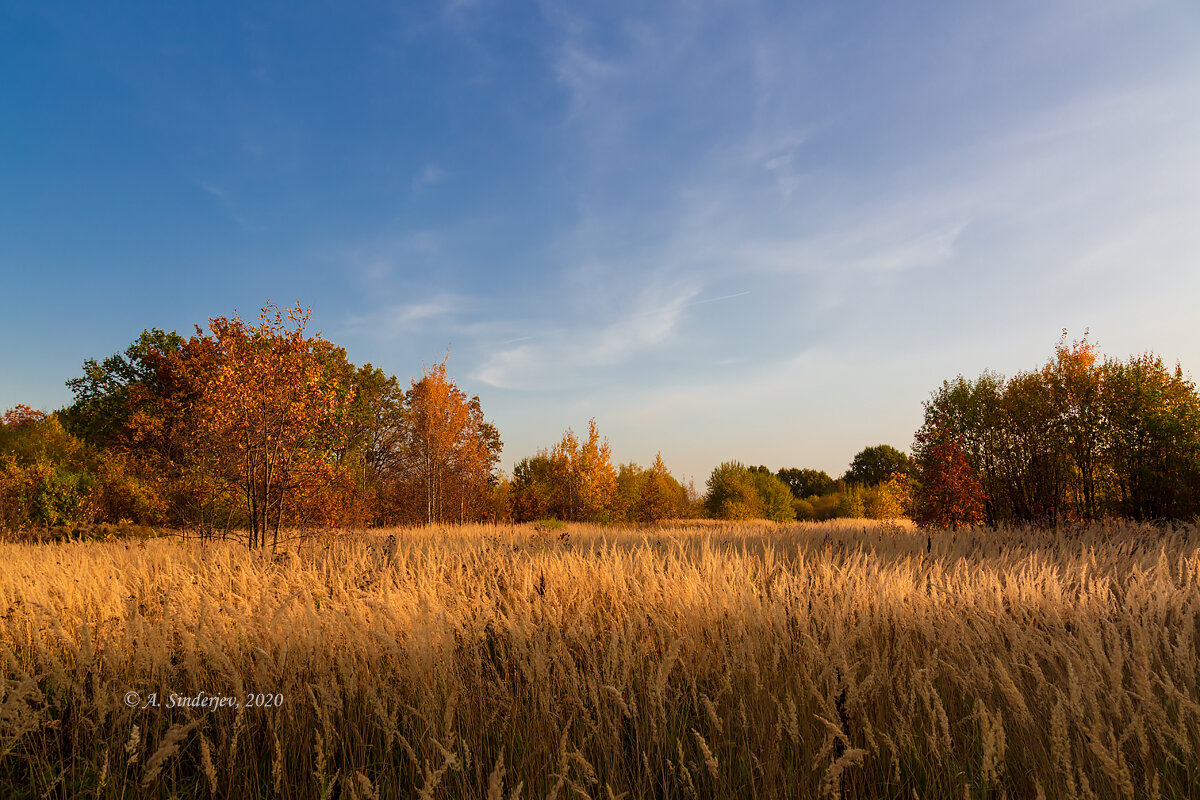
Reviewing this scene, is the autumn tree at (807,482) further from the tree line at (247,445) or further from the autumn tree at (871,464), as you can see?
the tree line at (247,445)

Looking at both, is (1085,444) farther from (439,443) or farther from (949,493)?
(439,443)

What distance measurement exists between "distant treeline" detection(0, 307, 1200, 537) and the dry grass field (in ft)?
13.9

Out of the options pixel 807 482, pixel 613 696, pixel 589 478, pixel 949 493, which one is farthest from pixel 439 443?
pixel 807 482

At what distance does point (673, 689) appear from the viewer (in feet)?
10.6

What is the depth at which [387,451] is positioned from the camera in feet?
89.4

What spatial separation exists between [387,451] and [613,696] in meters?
26.2

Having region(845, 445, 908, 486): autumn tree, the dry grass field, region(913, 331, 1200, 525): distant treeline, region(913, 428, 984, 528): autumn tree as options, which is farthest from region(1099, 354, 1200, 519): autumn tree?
region(845, 445, 908, 486): autumn tree

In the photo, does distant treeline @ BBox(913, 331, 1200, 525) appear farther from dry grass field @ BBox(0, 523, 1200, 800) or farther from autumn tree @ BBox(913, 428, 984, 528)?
dry grass field @ BBox(0, 523, 1200, 800)

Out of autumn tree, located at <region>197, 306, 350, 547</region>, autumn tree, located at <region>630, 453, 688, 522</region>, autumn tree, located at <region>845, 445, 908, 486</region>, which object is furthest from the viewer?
autumn tree, located at <region>845, 445, 908, 486</region>

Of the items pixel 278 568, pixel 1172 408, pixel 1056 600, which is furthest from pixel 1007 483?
pixel 278 568

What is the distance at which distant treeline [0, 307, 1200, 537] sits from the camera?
8.91 metres

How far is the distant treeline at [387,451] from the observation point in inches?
351

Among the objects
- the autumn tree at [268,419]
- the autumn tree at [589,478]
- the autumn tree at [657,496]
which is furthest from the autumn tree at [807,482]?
the autumn tree at [268,419]

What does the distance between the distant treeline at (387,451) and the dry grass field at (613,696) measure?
4236mm
